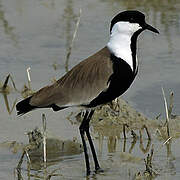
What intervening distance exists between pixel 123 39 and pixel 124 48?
0.10 m

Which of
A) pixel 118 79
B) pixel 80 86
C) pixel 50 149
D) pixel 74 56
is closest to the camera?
pixel 118 79

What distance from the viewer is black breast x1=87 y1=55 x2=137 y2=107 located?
20.7 feet

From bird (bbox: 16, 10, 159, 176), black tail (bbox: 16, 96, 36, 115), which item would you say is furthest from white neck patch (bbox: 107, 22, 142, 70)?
black tail (bbox: 16, 96, 36, 115)

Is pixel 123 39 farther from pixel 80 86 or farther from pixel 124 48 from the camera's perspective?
pixel 80 86

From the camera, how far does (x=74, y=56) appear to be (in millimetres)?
A: 9414

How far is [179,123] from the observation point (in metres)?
7.30

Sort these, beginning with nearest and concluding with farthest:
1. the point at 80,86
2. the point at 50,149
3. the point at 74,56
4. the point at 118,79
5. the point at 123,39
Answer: the point at 118,79 → the point at 123,39 → the point at 80,86 → the point at 50,149 → the point at 74,56

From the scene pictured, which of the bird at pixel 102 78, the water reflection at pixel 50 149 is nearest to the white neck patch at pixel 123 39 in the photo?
the bird at pixel 102 78

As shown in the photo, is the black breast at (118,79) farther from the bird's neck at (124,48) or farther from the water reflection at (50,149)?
the water reflection at (50,149)

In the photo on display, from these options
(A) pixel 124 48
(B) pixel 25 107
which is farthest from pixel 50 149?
(A) pixel 124 48

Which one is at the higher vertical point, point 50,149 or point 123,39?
point 123,39

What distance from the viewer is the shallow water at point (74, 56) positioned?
260 inches

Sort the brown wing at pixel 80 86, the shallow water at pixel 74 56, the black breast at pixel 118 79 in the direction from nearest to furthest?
the black breast at pixel 118 79
the brown wing at pixel 80 86
the shallow water at pixel 74 56

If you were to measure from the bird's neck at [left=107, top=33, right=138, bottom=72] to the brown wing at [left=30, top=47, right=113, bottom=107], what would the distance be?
8 cm
